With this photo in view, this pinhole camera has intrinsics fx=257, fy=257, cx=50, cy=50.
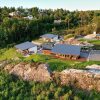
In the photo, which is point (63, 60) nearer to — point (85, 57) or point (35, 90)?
point (85, 57)

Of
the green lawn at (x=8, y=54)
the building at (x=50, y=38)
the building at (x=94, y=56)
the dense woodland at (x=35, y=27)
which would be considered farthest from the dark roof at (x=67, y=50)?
the dense woodland at (x=35, y=27)

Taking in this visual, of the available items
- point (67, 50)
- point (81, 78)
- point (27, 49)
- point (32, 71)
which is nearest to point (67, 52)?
point (67, 50)

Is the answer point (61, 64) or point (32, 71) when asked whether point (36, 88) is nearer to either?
point (32, 71)

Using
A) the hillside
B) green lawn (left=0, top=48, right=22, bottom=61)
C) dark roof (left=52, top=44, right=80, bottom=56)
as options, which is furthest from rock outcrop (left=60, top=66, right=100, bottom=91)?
green lawn (left=0, top=48, right=22, bottom=61)

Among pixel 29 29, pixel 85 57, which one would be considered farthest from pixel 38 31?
pixel 85 57

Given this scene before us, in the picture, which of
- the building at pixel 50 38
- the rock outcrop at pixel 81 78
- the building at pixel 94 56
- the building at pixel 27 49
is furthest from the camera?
the building at pixel 50 38

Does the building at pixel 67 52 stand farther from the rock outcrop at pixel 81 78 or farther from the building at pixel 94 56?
the rock outcrop at pixel 81 78
